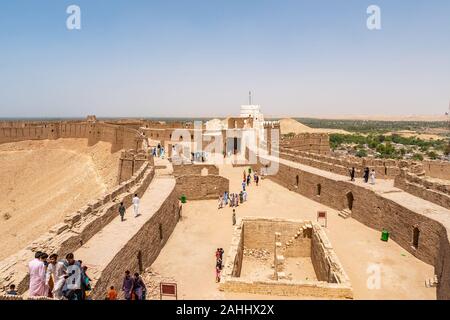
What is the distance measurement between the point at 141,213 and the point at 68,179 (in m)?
20.4

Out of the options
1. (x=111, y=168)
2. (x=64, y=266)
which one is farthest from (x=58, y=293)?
(x=111, y=168)

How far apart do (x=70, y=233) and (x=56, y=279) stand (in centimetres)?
300

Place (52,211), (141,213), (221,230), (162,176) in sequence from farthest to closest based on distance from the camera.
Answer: (52,211)
(162,176)
(221,230)
(141,213)

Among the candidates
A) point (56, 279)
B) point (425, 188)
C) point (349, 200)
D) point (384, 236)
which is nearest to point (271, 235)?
point (384, 236)

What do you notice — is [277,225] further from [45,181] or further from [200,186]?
[45,181]

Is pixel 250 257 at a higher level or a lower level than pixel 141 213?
lower

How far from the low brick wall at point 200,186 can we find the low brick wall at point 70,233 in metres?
5.16

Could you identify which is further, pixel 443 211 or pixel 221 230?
pixel 221 230

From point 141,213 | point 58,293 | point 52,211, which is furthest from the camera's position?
point 52,211

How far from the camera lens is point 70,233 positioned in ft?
30.5

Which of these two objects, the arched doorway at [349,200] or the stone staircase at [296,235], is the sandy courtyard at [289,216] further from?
the stone staircase at [296,235]

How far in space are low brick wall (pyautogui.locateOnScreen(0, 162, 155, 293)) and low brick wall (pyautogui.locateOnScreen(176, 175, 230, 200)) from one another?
5160mm

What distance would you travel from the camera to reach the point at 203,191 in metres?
20.7

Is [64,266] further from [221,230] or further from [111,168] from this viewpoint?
[111,168]
